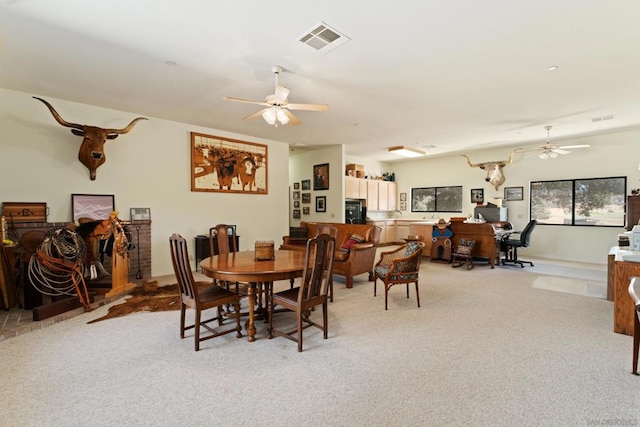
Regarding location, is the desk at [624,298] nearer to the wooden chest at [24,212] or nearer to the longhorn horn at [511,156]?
the longhorn horn at [511,156]

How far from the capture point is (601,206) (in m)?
7.04

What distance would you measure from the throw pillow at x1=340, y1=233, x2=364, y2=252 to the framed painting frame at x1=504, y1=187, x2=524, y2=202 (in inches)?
207

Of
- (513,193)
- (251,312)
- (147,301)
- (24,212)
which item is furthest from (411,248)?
(513,193)

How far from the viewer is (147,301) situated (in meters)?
4.20

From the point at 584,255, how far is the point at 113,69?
9728 mm

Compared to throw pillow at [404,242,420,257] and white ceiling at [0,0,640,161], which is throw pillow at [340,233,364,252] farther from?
white ceiling at [0,0,640,161]

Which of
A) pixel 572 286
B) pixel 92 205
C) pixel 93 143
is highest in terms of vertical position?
pixel 93 143

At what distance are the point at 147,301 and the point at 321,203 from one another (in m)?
5.20

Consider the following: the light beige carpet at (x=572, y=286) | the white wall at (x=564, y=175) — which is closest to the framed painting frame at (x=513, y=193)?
the white wall at (x=564, y=175)

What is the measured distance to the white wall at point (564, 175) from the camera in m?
6.84

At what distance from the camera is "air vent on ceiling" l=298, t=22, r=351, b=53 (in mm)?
2828

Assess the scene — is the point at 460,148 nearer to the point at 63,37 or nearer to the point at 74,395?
the point at 63,37

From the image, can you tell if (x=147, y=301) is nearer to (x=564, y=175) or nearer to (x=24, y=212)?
(x=24, y=212)

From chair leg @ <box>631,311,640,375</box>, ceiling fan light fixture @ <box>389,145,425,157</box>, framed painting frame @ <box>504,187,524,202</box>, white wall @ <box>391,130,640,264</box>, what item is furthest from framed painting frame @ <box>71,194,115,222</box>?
framed painting frame @ <box>504,187,524,202</box>
